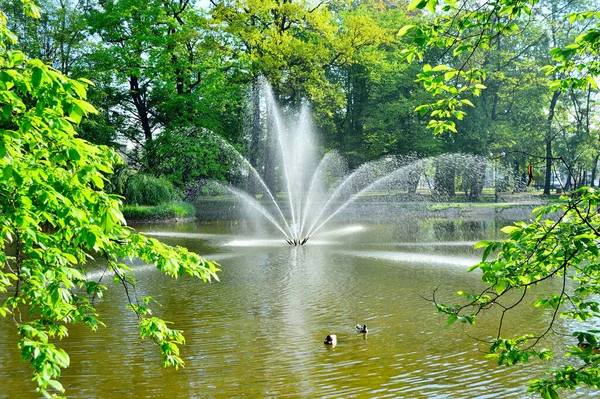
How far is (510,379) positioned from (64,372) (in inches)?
181

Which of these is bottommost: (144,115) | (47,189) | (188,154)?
(47,189)

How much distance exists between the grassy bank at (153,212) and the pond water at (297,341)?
11017 mm

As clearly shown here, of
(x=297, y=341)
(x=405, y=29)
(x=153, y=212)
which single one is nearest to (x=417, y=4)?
(x=405, y=29)

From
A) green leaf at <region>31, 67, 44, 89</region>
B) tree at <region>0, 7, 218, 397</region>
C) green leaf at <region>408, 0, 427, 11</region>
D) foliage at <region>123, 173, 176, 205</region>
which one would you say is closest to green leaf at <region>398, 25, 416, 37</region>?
green leaf at <region>408, 0, 427, 11</region>

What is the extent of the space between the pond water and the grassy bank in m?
11.0

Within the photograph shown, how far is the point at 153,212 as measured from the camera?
22859 mm

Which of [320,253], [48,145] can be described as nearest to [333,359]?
[48,145]

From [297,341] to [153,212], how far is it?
57.5ft

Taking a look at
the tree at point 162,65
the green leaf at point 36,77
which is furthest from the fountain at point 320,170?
the green leaf at point 36,77

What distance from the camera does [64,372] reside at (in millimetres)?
5496

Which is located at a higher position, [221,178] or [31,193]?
[221,178]

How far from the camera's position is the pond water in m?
5.12

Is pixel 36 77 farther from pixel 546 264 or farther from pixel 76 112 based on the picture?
pixel 546 264

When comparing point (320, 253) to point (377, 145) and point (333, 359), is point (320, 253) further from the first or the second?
point (377, 145)
